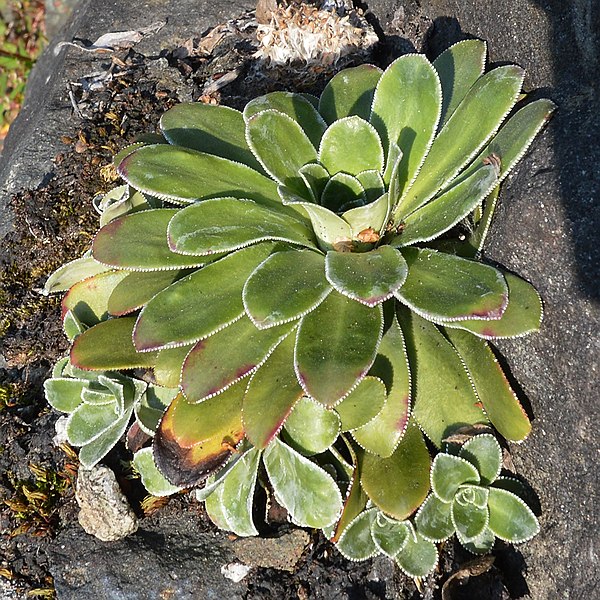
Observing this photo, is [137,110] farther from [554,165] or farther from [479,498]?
[479,498]

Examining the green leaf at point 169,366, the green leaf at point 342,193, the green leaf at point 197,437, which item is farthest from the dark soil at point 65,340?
the green leaf at point 342,193

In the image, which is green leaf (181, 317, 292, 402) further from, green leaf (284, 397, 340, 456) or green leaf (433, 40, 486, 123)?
green leaf (433, 40, 486, 123)

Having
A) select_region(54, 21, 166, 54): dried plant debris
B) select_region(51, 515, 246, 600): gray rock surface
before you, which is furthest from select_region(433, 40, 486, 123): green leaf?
select_region(54, 21, 166, 54): dried plant debris

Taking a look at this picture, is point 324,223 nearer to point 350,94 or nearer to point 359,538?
point 350,94

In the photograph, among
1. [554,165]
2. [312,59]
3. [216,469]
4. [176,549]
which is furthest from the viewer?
[312,59]

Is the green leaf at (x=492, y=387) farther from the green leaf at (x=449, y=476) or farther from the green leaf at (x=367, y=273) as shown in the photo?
the green leaf at (x=367, y=273)

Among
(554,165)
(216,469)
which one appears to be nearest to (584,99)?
(554,165)

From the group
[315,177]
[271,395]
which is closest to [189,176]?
[315,177]
